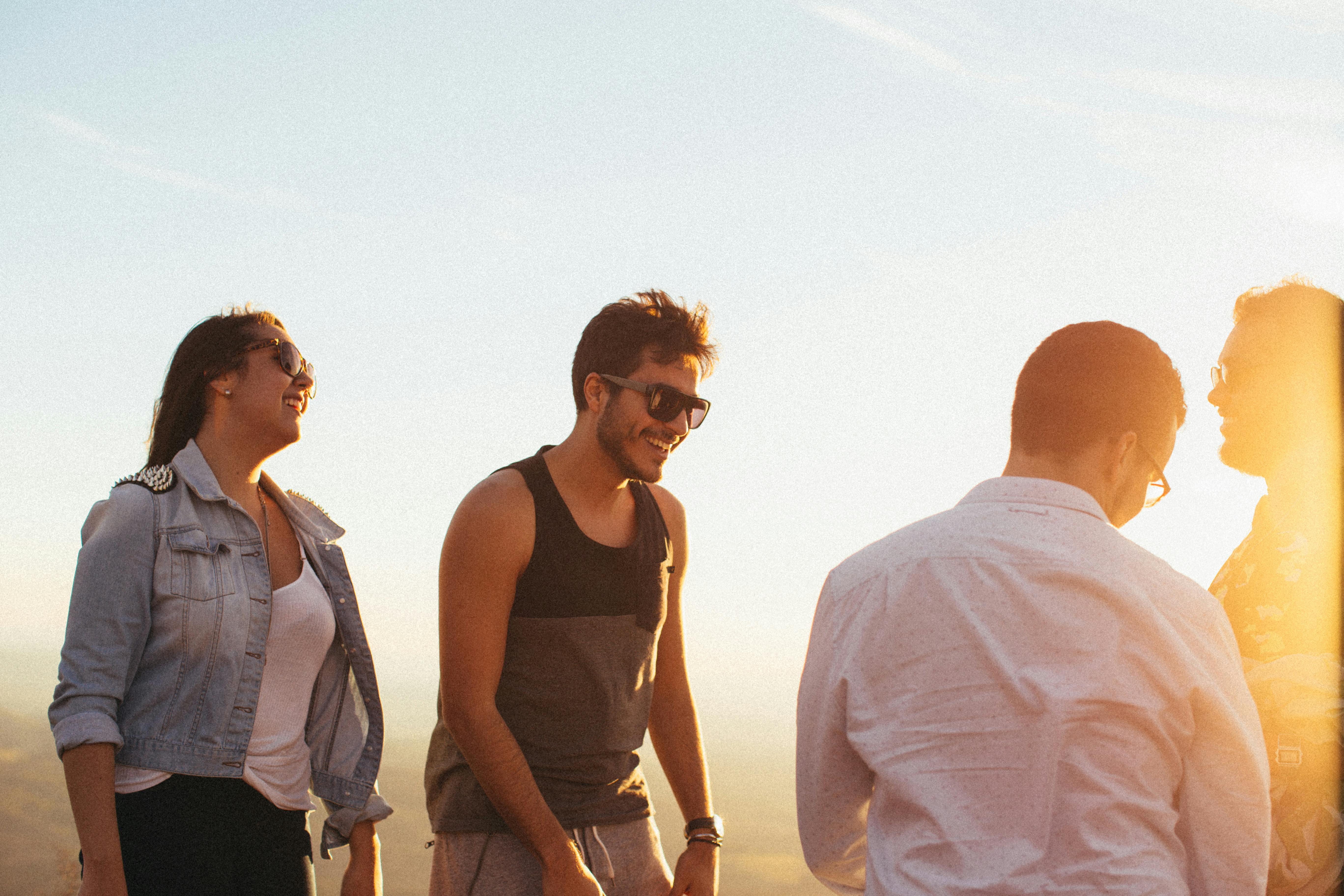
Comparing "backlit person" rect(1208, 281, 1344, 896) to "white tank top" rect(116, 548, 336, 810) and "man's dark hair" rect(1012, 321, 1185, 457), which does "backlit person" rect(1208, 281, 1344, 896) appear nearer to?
"man's dark hair" rect(1012, 321, 1185, 457)

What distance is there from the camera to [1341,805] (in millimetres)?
2584

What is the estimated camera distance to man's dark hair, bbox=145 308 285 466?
134 inches

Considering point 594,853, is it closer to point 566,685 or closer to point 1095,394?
point 566,685

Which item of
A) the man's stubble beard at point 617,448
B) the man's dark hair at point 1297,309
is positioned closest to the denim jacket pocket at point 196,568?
the man's stubble beard at point 617,448

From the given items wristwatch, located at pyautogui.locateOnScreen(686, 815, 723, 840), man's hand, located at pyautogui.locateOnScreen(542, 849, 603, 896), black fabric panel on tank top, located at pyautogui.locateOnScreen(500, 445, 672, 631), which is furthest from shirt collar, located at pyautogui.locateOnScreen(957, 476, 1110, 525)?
wristwatch, located at pyautogui.locateOnScreen(686, 815, 723, 840)

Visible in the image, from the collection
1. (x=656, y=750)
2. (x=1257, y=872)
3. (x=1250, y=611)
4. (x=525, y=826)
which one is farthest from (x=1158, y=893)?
(x=656, y=750)

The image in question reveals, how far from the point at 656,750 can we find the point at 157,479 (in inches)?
74.3

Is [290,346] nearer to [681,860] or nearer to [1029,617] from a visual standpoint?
[681,860]

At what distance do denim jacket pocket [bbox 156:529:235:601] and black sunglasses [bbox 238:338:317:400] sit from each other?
619mm

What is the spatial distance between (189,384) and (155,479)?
0.38m

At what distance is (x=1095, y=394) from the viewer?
7.73 feet

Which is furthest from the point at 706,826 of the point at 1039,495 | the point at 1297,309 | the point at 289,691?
the point at 1297,309

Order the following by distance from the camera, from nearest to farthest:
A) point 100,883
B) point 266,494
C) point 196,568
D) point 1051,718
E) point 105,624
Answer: point 1051,718 < point 100,883 < point 105,624 < point 196,568 < point 266,494

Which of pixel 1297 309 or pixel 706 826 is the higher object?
pixel 1297 309
